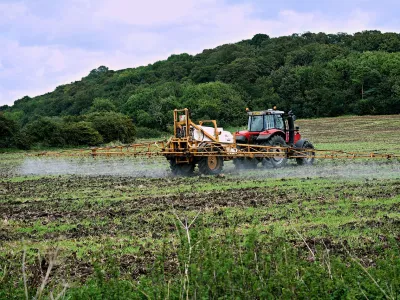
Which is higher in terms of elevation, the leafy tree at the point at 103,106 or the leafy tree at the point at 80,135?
the leafy tree at the point at 103,106

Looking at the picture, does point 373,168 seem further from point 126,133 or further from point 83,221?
point 126,133

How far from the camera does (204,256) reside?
254 inches

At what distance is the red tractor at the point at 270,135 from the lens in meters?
23.7

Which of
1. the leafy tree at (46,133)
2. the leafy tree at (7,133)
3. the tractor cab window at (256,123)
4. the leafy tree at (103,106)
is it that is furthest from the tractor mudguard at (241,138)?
the leafy tree at (103,106)

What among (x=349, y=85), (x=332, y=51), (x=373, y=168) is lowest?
(x=373, y=168)

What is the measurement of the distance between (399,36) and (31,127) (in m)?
88.1

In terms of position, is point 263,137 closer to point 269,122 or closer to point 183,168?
point 269,122

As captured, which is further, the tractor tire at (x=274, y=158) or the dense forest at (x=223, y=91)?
the dense forest at (x=223, y=91)

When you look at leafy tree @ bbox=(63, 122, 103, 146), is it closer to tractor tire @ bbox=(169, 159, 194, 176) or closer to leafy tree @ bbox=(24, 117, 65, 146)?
leafy tree @ bbox=(24, 117, 65, 146)

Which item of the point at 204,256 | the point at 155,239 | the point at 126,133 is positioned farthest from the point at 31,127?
the point at 204,256

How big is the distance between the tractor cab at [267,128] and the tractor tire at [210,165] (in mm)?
2203

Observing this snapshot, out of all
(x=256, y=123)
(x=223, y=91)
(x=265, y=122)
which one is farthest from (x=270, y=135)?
(x=223, y=91)

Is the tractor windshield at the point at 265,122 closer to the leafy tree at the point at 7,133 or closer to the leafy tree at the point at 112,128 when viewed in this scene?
the leafy tree at the point at 112,128

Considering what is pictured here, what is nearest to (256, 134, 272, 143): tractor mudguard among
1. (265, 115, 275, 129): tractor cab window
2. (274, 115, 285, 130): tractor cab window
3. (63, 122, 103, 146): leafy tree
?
(265, 115, 275, 129): tractor cab window
